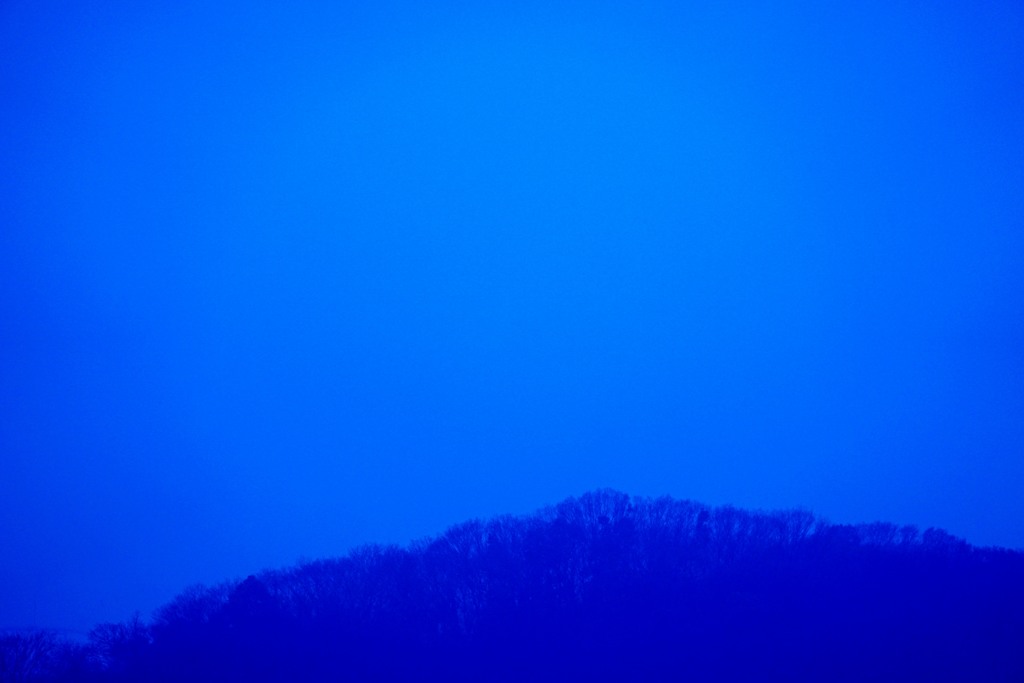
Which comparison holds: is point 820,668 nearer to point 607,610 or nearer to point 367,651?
point 607,610

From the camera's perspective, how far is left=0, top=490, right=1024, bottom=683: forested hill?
1952 cm

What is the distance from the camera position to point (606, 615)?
69.7 feet

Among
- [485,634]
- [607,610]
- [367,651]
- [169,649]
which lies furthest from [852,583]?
[169,649]

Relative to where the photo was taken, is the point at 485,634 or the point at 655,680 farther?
the point at 485,634

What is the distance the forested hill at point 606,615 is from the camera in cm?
→ 1952

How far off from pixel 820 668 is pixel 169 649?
589 inches

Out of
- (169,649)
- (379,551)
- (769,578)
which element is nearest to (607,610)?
(769,578)

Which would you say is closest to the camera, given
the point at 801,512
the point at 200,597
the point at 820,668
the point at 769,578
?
the point at 820,668

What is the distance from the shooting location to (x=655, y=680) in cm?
1919

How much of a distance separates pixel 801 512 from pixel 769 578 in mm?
5422

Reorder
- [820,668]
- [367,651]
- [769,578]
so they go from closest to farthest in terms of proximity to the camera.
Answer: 1. [820,668]
2. [367,651]
3. [769,578]

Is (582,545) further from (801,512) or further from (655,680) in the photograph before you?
(801,512)

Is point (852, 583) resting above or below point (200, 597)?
below

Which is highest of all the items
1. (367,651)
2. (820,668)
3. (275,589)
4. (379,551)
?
(379,551)
